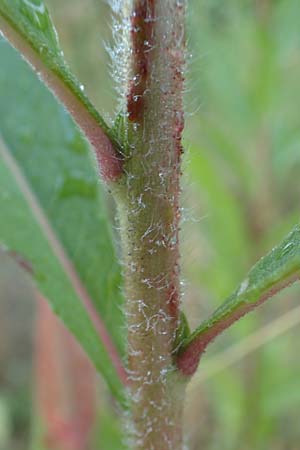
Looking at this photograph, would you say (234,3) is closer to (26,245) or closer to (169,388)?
(26,245)

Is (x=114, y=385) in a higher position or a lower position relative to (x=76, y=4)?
lower

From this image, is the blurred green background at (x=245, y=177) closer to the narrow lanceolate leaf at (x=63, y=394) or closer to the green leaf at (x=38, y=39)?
the narrow lanceolate leaf at (x=63, y=394)

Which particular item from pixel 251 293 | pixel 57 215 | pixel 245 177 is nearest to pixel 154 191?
pixel 251 293

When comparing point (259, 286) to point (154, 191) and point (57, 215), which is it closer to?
point (154, 191)

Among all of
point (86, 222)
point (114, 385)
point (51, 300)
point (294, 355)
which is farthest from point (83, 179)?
point (294, 355)

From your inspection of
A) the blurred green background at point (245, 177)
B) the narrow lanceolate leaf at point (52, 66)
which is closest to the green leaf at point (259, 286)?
the narrow lanceolate leaf at point (52, 66)
